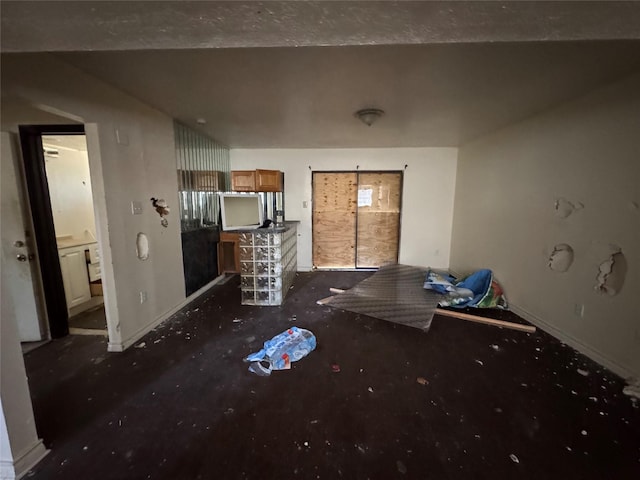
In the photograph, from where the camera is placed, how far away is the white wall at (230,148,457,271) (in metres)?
4.62

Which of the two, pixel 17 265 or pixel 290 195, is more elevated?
pixel 290 195

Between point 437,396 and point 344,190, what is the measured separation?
12.0ft

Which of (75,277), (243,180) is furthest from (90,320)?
(243,180)

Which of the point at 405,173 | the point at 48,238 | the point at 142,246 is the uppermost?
the point at 405,173

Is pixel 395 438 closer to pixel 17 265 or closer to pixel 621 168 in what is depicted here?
pixel 621 168

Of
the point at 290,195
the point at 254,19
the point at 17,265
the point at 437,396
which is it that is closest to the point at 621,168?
the point at 437,396

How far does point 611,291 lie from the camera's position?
6.78ft

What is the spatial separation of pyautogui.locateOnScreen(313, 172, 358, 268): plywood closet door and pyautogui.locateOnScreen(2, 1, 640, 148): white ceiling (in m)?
0.77

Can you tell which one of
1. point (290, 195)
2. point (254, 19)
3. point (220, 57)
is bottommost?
point (290, 195)

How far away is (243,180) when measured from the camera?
396cm

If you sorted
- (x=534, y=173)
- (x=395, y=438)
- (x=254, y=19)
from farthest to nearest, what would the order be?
(x=534, y=173) → (x=395, y=438) → (x=254, y=19)

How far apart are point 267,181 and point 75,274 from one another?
2.68 meters

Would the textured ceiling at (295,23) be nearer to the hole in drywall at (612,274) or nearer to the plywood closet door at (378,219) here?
the hole in drywall at (612,274)

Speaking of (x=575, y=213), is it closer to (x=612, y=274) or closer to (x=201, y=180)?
(x=612, y=274)
